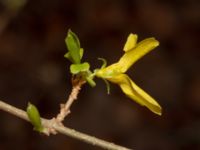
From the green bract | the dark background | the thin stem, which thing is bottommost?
the dark background

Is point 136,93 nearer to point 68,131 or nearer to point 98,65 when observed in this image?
point 68,131

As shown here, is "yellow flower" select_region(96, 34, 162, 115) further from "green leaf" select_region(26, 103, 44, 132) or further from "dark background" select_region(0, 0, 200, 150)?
"dark background" select_region(0, 0, 200, 150)

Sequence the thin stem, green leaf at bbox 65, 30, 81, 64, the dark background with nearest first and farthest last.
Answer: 1. the thin stem
2. green leaf at bbox 65, 30, 81, 64
3. the dark background

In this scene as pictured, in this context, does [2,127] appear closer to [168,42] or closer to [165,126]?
[165,126]

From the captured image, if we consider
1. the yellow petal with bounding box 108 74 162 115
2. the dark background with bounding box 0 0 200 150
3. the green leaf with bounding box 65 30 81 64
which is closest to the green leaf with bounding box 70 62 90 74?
the green leaf with bounding box 65 30 81 64

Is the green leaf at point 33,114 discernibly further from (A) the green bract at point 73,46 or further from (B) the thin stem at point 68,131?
(A) the green bract at point 73,46

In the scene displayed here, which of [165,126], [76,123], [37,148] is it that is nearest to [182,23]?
[165,126]
